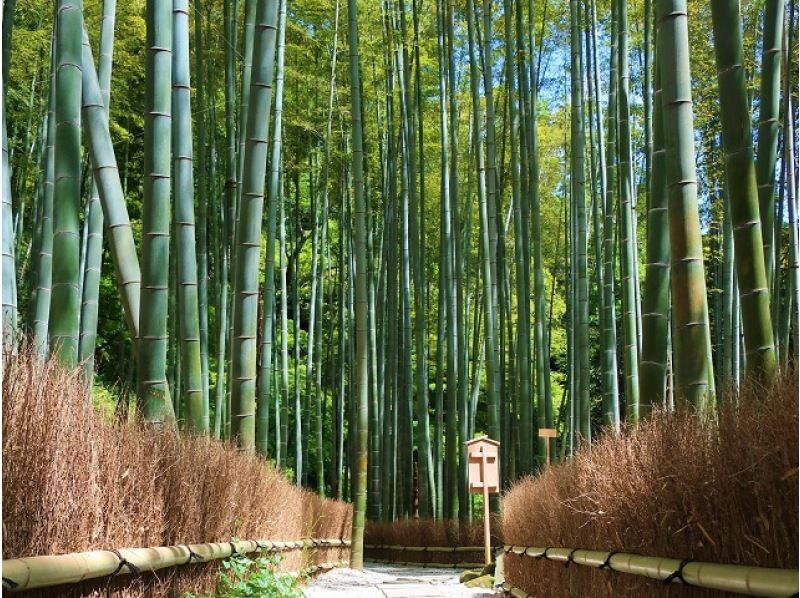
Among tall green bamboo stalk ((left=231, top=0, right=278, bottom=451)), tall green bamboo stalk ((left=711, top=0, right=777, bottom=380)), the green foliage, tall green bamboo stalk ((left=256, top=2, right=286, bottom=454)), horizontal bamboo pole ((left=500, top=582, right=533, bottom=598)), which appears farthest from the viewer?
tall green bamboo stalk ((left=256, top=2, right=286, bottom=454))

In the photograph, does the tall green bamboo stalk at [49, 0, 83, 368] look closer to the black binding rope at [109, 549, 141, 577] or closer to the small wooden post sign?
the black binding rope at [109, 549, 141, 577]

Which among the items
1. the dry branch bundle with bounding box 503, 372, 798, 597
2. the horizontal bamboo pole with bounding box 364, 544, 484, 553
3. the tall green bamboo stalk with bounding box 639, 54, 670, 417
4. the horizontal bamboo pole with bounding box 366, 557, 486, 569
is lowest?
the horizontal bamboo pole with bounding box 366, 557, 486, 569

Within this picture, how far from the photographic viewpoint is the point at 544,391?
8031 mm

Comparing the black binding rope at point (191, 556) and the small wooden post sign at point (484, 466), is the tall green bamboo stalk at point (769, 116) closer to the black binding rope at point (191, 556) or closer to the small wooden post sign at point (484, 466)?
the black binding rope at point (191, 556)

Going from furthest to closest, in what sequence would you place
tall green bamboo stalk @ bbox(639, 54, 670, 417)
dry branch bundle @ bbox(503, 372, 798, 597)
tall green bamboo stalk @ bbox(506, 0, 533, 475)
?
tall green bamboo stalk @ bbox(506, 0, 533, 475) → tall green bamboo stalk @ bbox(639, 54, 670, 417) → dry branch bundle @ bbox(503, 372, 798, 597)

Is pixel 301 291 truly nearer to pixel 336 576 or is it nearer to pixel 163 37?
pixel 336 576

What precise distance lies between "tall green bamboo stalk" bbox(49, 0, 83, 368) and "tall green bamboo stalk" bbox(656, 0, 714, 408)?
1.89 meters

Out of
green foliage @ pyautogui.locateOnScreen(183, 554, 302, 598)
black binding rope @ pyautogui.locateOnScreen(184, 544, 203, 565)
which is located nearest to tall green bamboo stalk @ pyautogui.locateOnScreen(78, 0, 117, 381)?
green foliage @ pyautogui.locateOnScreen(183, 554, 302, 598)

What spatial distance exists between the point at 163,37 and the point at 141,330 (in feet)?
3.48

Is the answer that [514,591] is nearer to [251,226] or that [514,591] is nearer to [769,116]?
[251,226]

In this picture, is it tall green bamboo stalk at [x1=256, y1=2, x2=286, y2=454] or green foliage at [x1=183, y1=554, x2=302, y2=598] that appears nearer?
Answer: green foliage at [x1=183, y1=554, x2=302, y2=598]

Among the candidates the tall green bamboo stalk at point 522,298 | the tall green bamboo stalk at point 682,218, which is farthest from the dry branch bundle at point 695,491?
the tall green bamboo stalk at point 522,298

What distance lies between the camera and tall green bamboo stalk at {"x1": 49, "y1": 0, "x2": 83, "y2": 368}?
3359 mm

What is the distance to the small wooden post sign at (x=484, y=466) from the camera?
7.50 m
